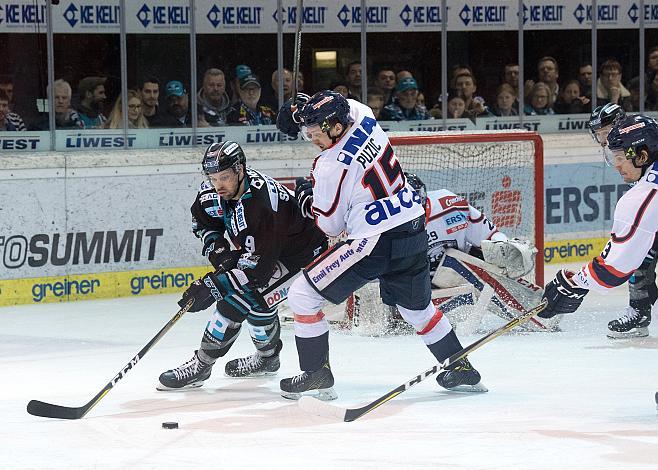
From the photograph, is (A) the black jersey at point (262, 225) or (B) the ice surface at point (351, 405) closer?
(B) the ice surface at point (351, 405)

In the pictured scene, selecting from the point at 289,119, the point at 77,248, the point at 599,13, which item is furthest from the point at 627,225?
the point at 599,13

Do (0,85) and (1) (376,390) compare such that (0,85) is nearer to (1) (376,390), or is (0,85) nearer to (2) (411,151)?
(2) (411,151)

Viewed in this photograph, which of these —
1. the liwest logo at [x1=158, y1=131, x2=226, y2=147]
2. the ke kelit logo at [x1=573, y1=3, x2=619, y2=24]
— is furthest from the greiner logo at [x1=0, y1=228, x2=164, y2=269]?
the ke kelit logo at [x1=573, y1=3, x2=619, y2=24]

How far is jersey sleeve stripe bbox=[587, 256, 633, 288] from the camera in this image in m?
4.39

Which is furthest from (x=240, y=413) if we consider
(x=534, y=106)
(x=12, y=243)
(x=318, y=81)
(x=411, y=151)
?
(x=534, y=106)

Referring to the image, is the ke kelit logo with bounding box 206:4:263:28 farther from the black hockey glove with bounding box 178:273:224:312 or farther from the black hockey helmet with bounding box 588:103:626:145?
Result: the black hockey glove with bounding box 178:273:224:312

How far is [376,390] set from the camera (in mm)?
5211

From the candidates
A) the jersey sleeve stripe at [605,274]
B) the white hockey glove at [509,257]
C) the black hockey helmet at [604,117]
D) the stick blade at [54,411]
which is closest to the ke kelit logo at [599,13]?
the black hockey helmet at [604,117]

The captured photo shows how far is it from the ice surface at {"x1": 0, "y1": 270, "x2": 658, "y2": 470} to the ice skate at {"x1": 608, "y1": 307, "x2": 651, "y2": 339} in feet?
0.27

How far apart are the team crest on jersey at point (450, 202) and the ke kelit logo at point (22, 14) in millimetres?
2708

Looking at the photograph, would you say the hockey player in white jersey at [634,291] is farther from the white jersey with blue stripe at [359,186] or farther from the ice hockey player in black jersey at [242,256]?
the white jersey with blue stripe at [359,186]

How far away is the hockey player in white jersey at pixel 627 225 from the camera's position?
4.34m

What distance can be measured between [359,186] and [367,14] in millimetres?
4473

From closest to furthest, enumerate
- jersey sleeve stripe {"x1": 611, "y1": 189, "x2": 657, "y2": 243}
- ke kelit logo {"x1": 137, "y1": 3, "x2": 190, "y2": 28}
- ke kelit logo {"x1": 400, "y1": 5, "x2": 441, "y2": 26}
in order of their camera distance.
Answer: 1. jersey sleeve stripe {"x1": 611, "y1": 189, "x2": 657, "y2": 243}
2. ke kelit logo {"x1": 137, "y1": 3, "x2": 190, "y2": 28}
3. ke kelit logo {"x1": 400, "y1": 5, "x2": 441, "y2": 26}
